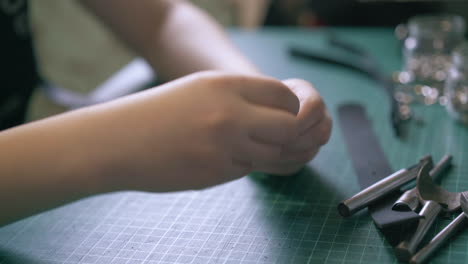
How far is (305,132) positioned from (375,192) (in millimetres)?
83

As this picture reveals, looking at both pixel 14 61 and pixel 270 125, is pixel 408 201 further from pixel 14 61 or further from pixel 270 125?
pixel 14 61

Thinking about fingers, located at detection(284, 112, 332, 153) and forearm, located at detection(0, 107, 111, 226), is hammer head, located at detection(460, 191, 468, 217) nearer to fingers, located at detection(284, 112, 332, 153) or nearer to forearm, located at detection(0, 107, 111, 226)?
fingers, located at detection(284, 112, 332, 153)

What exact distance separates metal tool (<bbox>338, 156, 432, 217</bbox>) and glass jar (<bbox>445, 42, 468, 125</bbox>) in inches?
7.2

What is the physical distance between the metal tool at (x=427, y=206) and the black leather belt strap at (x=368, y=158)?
12mm

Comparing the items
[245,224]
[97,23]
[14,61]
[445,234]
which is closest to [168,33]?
[14,61]

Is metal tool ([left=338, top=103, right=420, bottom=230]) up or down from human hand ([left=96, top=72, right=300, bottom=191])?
→ down

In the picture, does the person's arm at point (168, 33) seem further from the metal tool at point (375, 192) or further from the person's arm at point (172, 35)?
the metal tool at point (375, 192)

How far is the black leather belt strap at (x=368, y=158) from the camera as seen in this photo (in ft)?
1.31

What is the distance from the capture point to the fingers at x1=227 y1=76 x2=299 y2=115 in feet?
1.22

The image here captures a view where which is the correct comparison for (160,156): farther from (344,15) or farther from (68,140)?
(344,15)

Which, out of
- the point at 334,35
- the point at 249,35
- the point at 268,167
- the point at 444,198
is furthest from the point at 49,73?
the point at 444,198

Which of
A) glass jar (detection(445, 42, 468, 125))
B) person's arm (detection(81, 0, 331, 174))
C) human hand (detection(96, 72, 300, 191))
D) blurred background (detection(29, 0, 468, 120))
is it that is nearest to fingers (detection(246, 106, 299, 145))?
human hand (detection(96, 72, 300, 191))

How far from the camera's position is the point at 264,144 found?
15.1 inches

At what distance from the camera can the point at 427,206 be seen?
0.41 m
